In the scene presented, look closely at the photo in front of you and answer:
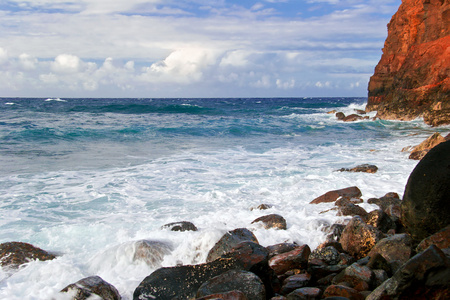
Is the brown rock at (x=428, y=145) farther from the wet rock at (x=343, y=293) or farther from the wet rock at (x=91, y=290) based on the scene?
the wet rock at (x=91, y=290)

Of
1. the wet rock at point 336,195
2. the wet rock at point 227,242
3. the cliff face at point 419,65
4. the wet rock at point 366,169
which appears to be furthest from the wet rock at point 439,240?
the cliff face at point 419,65

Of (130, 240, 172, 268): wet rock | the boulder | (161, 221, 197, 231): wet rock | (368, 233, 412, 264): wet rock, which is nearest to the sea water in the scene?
(130, 240, 172, 268): wet rock

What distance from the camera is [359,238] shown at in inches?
178

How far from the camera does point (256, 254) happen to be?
3594 mm

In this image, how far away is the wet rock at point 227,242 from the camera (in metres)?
4.21

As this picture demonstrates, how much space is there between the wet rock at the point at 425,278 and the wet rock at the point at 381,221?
2570mm

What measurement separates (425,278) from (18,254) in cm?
453

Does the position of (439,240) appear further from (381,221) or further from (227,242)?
(227,242)

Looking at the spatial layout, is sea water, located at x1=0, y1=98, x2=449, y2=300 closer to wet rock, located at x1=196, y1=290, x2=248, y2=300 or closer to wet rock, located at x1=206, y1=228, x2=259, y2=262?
wet rock, located at x1=206, y1=228, x2=259, y2=262

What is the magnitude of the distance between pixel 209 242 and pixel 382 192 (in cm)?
457

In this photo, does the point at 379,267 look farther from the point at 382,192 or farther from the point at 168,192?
the point at 168,192

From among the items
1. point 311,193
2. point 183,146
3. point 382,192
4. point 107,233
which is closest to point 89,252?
point 107,233

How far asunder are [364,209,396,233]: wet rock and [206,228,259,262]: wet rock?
1971mm

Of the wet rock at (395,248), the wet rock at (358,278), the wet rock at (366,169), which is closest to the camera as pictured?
the wet rock at (358,278)
